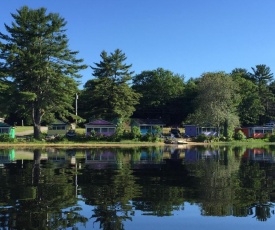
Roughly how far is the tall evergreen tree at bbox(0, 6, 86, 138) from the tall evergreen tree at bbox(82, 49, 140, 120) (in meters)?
18.8

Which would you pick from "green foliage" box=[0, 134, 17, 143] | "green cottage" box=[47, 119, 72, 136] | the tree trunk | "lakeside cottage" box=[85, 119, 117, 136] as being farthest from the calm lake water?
"green cottage" box=[47, 119, 72, 136]

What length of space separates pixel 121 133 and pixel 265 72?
67.6 m

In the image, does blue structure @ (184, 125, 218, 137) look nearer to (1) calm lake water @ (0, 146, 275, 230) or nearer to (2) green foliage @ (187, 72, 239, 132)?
(2) green foliage @ (187, 72, 239, 132)

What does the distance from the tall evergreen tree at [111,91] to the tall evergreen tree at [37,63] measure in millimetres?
18772

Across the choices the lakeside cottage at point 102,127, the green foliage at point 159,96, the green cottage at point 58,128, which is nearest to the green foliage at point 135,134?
the lakeside cottage at point 102,127

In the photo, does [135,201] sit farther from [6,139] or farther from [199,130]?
[199,130]

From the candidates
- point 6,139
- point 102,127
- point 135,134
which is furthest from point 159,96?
point 6,139

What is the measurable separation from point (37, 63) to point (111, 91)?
25447 mm

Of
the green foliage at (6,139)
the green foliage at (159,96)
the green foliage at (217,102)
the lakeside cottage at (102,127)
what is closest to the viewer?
the green foliage at (6,139)

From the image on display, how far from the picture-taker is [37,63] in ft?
190

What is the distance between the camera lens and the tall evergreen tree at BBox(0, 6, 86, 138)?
191 ft

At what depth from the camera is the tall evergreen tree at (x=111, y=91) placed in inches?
3157

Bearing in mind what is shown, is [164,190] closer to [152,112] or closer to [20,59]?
[20,59]

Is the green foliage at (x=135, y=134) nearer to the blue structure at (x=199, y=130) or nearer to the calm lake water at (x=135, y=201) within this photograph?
the blue structure at (x=199, y=130)
